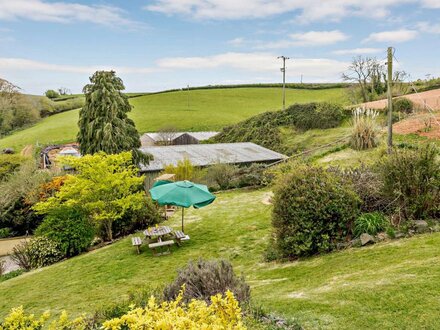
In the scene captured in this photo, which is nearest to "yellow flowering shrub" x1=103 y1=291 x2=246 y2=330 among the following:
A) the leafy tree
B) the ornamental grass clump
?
the leafy tree

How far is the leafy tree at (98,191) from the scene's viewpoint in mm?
12398

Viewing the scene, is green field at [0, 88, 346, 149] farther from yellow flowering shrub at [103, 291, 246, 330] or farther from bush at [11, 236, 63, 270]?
yellow flowering shrub at [103, 291, 246, 330]

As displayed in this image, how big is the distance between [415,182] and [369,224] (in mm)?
1354

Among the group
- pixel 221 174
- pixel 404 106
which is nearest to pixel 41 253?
pixel 221 174

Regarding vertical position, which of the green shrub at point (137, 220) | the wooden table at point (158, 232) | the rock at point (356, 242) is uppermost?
the rock at point (356, 242)

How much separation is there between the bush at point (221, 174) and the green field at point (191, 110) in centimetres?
3317

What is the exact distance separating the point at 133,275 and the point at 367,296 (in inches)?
244

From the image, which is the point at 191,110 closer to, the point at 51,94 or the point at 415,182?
the point at 51,94

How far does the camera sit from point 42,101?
7094cm

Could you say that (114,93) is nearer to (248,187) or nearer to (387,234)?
(248,187)

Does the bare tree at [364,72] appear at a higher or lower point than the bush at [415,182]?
higher

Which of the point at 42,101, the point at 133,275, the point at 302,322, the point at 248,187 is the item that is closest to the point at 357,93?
the point at 248,187

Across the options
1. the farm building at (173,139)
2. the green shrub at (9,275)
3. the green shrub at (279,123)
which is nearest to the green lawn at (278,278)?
the green shrub at (9,275)

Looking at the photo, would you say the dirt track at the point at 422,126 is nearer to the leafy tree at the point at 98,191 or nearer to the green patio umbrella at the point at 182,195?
the green patio umbrella at the point at 182,195
